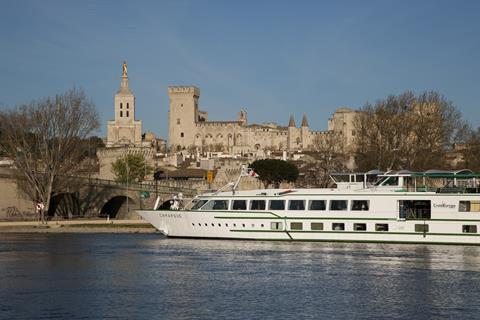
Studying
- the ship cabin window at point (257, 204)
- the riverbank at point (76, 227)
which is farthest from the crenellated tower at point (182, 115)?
the ship cabin window at point (257, 204)

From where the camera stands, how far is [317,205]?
1644 inches

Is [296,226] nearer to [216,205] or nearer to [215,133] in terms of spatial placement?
[216,205]

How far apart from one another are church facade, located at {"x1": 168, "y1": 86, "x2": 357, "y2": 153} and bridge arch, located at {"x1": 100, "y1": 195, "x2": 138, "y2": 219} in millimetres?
99630

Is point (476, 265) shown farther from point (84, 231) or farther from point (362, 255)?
point (84, 231)

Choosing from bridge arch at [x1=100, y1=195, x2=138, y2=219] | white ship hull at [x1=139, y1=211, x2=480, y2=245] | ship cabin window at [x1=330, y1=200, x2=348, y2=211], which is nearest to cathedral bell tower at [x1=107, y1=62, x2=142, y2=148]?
bridge arch at [x1=100, y1=195, x2=138, y2=219]

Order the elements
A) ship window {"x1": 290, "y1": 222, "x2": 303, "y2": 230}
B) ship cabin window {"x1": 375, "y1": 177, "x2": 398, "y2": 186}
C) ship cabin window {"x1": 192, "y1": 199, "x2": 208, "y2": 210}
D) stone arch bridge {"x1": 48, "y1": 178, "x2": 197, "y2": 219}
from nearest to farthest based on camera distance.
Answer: ship window {"x1": 290, "y1": 222, "x2": 303, "y2": 230}
ship cabin window {"x1": 375, "y1": 177, "x2": 398, "y2": 186}
ship cabin window {"x1": 192, "y1": 199, "x2": 208, "y2": 210}
stone arch bridge {"x1": 48, "y1": 178, "x2": 197, "y2": 219}

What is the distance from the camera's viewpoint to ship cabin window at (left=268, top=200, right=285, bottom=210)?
1657 inches

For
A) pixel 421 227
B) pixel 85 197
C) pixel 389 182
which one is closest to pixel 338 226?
pixel 389 182

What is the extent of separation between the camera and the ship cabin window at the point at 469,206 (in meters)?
40.0

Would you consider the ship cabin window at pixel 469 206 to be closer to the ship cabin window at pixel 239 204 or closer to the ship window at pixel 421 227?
the ship window at pixel 421 227

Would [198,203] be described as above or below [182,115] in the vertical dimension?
below

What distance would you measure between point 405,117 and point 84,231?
26725 millimetres

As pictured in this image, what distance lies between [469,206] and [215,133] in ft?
452

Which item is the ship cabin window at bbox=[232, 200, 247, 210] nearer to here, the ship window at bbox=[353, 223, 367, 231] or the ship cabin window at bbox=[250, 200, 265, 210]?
the ship cabin window at bbox=[250, 200, 265, 210]
